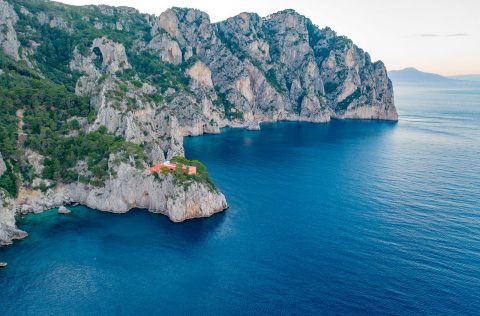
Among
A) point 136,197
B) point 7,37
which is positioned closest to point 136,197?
point 136,197

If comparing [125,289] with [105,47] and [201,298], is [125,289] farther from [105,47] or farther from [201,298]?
[105,47]

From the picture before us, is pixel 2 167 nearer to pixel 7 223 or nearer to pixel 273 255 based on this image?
pixel 7 223

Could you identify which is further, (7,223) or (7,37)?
(7,37)

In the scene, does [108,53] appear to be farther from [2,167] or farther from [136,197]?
[136,197]

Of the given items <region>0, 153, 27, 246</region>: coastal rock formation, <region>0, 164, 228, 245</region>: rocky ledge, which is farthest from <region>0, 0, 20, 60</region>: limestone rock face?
<region>0, 153, 27, 246</region>: coastal rock formation

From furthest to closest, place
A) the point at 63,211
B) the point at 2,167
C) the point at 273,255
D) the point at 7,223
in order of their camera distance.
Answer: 1. the point at 63,211
2. the point at 2,167
3. the point at 7,223
4. the point at 273,255

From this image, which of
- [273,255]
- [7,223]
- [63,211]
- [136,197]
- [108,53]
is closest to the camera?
[273,255]

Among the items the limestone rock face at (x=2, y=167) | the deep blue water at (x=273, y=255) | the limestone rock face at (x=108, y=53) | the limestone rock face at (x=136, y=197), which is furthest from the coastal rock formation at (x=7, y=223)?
the limestone rock face at (x=108, y=53)

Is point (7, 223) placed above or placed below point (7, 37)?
below

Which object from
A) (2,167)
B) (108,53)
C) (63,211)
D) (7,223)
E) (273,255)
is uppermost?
(108,53)

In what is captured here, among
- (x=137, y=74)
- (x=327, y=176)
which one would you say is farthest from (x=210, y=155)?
(x=137, y=74)
